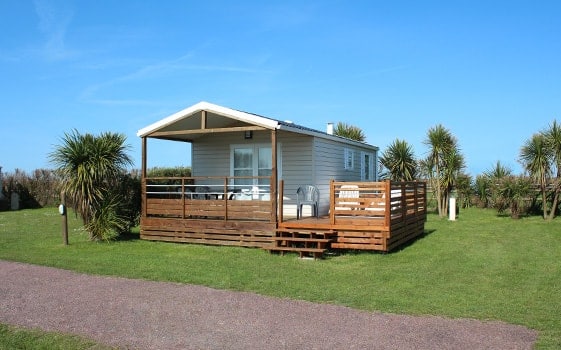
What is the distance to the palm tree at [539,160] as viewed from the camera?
58.6 feet

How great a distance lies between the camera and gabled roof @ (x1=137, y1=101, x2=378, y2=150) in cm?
1169

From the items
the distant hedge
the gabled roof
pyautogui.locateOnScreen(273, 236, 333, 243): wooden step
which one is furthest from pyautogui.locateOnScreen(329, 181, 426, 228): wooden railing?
the distant hedge

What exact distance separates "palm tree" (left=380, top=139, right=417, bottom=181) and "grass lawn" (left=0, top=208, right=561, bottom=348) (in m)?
6.55

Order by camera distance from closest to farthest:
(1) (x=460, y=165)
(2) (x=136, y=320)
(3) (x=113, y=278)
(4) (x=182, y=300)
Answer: (2) (x=136, y=320) < (4) (x=182, y=300) < (3) (x=113, y=278) < (1) (x=460, y=165)

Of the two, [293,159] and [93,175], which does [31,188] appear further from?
[293,159]

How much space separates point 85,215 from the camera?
12.8 metres

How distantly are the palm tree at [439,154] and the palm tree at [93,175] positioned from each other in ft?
41.2

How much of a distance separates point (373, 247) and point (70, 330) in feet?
21.5

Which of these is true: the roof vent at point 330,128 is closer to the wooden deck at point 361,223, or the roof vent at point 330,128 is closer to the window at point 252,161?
the window at point 252,161

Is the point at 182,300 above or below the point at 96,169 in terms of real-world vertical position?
below

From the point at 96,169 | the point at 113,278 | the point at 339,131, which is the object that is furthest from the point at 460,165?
the point at 113,278

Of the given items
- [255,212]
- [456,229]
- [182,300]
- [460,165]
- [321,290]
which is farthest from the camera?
[460,165]

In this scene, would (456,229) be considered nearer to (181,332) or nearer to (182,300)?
(182,300)

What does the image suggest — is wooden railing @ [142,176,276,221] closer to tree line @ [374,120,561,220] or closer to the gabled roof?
the gabled roof
